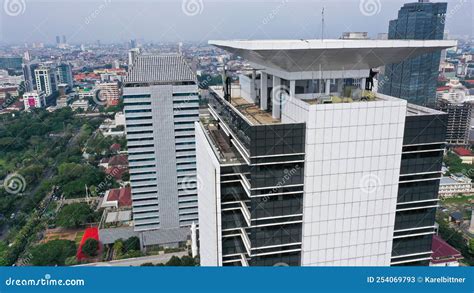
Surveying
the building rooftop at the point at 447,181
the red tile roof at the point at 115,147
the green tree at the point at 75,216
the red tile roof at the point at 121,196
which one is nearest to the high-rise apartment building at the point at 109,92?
the red tile roof at the point at 115,147

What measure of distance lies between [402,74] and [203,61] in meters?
45.2

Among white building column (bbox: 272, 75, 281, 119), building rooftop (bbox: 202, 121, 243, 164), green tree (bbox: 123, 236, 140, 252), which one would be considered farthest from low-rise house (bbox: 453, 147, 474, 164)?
white building column (bbox: 272, 75, 281, 119)

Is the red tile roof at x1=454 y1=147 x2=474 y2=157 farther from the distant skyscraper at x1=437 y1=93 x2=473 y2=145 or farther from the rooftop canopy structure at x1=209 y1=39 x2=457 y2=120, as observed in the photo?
the rooftop canopy structure at x1=209 y1=39 x2=457 y2=120

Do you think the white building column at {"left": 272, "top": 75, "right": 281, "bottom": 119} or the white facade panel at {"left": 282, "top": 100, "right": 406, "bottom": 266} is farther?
the white building column at {"left": 272, "top": 75, "right": 281, "bottom": 119}

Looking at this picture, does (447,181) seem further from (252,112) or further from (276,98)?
(276,98)

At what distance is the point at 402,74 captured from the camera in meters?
35.9

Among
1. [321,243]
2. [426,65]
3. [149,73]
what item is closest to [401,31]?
[426,65]

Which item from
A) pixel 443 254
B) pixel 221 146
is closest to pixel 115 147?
pixel 221 146

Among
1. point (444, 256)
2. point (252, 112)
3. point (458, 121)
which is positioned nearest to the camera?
point (252, 112)

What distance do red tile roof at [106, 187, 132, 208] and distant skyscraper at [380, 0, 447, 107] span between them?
2686 cm

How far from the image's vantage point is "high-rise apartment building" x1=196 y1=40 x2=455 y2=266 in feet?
21.1

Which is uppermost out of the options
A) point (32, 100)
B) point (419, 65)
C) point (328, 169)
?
point (419, 65)

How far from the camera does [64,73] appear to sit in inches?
2355

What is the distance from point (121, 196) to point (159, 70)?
1010 centimetres
